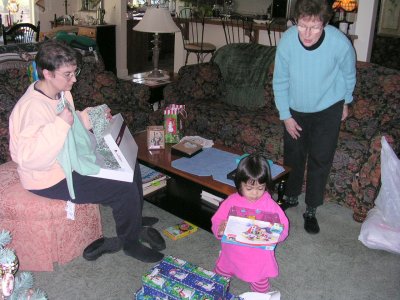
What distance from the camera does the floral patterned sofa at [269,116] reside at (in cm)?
265

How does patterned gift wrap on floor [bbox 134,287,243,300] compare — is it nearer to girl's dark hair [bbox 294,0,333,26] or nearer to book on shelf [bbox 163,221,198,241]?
book on shelf [bbox 163,221,198,241]

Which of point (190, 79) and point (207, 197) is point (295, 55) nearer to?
point (207, 197)

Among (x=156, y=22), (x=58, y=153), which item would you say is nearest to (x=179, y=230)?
(x=58, y=153)

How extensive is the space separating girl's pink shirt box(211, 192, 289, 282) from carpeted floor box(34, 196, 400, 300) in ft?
0.45

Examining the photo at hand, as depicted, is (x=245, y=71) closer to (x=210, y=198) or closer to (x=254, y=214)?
(x=210, y=198)

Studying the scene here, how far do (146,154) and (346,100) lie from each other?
117 centimetres

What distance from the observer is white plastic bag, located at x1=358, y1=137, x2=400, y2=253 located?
7.70 feet

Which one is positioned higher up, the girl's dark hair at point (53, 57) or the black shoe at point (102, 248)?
the girl's dark hair at point (53, 57)

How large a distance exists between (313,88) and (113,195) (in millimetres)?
1145

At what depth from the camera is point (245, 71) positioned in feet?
12.2

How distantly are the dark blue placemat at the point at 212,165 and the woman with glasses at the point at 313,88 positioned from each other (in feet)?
0.77

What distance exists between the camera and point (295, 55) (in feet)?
7.29

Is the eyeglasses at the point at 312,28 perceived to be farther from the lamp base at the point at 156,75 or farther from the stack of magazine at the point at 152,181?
the lamp base at the point at 156,75

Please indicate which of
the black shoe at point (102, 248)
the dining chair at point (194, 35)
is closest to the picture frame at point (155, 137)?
the black shoe at point (102, 248)
